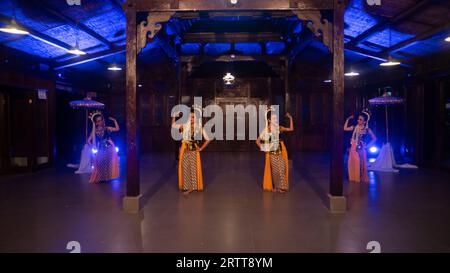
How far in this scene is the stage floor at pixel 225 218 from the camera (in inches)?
147

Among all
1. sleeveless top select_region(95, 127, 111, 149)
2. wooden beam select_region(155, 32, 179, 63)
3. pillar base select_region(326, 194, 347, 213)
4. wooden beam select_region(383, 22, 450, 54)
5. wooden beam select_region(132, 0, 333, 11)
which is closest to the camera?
wooden beam select_region(132, 0, 333, 11)

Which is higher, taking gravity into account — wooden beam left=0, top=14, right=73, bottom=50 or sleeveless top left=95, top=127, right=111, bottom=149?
wooden beam left=0, top=14, right=73, bottom=50

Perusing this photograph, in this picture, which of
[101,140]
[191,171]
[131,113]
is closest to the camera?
[131,113]

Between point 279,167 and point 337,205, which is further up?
point 279,167

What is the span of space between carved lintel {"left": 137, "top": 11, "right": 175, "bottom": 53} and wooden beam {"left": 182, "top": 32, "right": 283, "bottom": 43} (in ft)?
15.8

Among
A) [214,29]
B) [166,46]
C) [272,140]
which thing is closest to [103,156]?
[166,46]

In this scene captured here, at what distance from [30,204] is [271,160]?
4.56m

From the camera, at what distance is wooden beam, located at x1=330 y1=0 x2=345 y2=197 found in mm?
4945

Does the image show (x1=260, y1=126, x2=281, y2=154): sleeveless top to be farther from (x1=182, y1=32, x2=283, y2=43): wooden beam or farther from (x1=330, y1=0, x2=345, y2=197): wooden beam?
(x1=182, y1=32, x2=283, y2=43): wooden beam

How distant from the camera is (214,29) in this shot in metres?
9.78

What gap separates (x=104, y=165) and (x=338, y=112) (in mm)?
5539

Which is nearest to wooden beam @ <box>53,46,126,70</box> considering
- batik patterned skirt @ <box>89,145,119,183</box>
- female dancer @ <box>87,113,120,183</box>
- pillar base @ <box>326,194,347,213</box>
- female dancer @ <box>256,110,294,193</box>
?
female dancer @ <box>87,113,120,183</box>

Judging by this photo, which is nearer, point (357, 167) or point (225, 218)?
point (225, 218)

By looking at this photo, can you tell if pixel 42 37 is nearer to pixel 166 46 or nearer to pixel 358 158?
pixel 166 46
